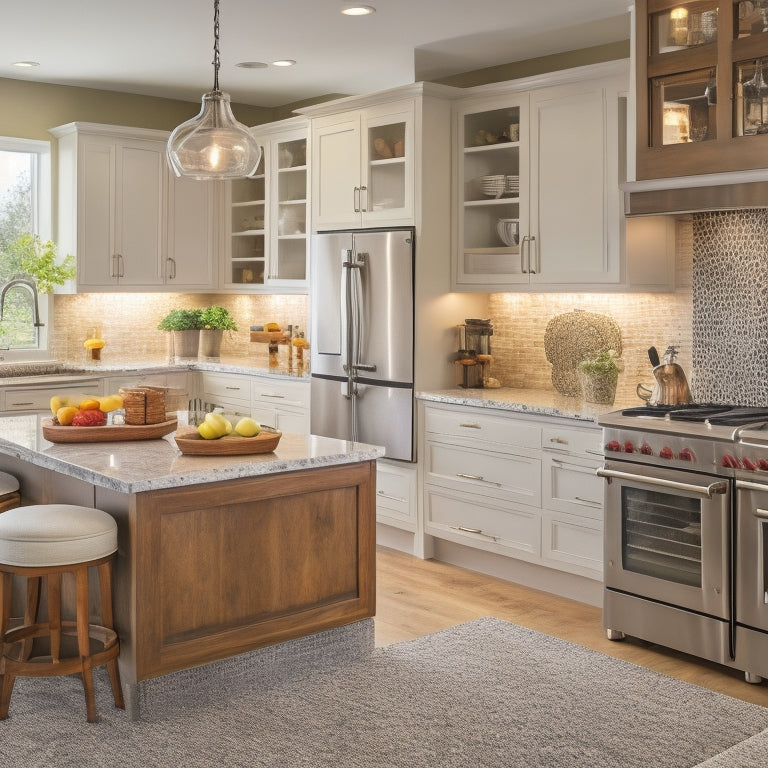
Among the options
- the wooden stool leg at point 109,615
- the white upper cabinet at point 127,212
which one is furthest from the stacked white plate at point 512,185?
the wooden stool leg at point 109,615

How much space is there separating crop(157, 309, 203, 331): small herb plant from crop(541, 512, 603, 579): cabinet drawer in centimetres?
326

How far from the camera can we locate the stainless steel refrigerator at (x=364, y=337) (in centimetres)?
552

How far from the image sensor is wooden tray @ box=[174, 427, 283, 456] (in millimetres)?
3529

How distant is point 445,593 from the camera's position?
16.2 ft

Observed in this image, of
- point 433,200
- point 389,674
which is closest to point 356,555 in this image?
point 389,674

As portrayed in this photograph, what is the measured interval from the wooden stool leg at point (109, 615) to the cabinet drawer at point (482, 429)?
2.25 meters

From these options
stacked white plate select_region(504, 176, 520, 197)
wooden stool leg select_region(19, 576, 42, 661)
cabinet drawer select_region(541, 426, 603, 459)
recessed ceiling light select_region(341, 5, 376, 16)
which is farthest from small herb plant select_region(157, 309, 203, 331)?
wooden stool leg select_region(19, 576, 42, 661)

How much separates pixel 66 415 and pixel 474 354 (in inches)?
98.0

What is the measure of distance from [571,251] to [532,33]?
46.7 inches

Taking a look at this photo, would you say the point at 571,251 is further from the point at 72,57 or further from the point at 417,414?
the point at 72,57

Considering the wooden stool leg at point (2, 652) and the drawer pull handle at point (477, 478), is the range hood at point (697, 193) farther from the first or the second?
the wooden stool leg at point (2, 652)

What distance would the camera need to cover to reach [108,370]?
6496 millimetres

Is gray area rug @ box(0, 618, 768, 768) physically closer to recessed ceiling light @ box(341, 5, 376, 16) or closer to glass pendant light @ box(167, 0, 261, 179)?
glass pendant light @ box(167, 0, 261, 179)


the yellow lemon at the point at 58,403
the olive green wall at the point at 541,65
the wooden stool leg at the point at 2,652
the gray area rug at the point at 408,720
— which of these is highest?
the olive green wall at the point at 541,65
